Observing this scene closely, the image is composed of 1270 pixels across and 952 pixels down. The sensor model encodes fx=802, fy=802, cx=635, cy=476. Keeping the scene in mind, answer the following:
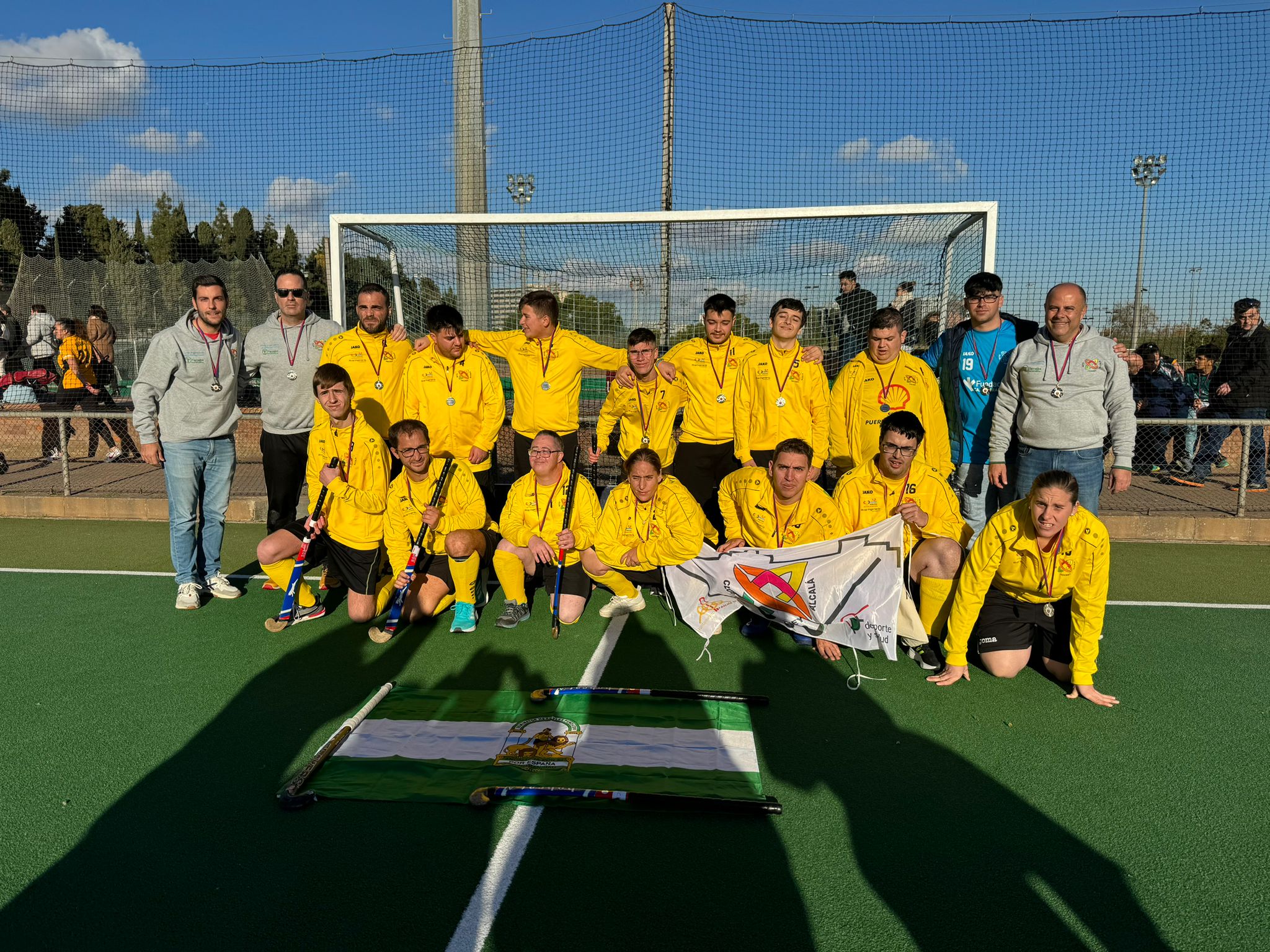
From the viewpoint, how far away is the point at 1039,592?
4.12 m

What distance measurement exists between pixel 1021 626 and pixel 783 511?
4.66 ft

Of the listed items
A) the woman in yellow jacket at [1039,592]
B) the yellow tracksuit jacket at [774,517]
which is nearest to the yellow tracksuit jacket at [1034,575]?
the woman in yellow jacket at [1039,592]

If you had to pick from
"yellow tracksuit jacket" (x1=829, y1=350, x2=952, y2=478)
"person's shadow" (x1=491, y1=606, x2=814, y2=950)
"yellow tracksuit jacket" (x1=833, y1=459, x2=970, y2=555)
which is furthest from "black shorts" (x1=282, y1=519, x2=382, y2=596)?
"yellow tracksuit jacket" (x1=829, y1=350, x2=952, y2=478)

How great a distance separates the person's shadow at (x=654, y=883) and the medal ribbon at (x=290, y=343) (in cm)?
387

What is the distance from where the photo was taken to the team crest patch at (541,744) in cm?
323

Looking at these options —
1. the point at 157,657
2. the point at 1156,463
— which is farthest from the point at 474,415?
the point at 1156,463

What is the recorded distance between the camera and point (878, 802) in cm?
306

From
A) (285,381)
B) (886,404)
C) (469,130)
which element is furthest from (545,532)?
(469,130)

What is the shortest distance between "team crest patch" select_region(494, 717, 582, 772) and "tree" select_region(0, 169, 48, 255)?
1236 centimetres

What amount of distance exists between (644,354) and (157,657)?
345 centimetres

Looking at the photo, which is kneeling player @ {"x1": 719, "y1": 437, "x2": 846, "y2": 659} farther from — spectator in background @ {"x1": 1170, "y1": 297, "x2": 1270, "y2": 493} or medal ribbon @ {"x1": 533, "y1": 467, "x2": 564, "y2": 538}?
spectator in background @ {"x1": 1170, "y1": 297, "x2": 1270, "y2": 493}

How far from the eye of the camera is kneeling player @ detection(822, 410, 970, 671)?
4508mm

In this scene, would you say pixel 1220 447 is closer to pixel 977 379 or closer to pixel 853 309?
pixel 853 309

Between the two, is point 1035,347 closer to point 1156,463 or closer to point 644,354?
point 644,354
